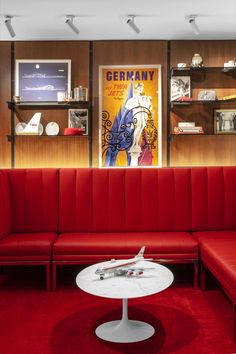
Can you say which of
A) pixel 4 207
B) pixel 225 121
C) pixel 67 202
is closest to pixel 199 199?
pixel 225 121

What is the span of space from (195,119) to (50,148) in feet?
5.91

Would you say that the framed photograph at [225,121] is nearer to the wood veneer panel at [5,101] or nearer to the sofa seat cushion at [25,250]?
the sofa seat cushion at [25,250]

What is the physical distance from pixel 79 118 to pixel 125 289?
8.43ft

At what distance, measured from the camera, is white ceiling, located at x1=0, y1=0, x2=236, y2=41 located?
361cm

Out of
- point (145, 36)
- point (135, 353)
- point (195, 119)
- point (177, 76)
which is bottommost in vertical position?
point (135, 353)

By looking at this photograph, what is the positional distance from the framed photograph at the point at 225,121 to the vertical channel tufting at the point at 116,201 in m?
1.31

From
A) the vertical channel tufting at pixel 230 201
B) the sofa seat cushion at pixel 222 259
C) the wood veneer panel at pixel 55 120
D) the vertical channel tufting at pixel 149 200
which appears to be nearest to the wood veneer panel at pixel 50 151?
the wood veneer panel at pixel 55 120

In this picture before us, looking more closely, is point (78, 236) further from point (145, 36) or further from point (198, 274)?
point (145, 36)

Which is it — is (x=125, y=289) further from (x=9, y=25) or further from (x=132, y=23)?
(x=9, y=25)

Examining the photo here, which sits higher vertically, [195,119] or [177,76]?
[177,76]

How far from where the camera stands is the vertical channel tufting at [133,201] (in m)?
4.29

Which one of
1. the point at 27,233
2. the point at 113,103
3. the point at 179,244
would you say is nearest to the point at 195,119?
the point at 113,103

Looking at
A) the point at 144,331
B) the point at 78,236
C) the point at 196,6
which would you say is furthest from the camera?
the point at 78,236

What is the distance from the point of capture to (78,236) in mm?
4008
